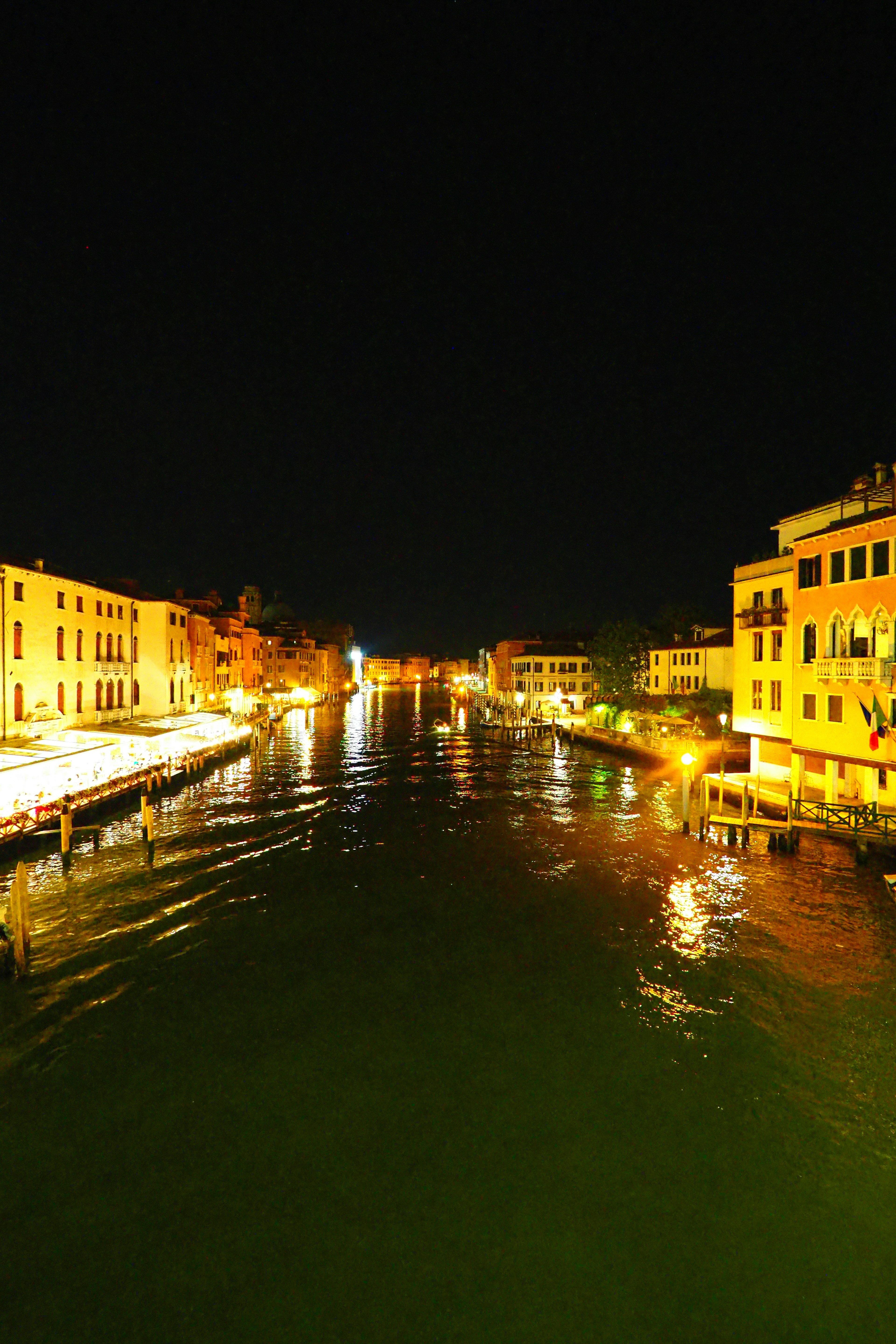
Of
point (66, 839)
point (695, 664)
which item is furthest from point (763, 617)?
point (66, 839)

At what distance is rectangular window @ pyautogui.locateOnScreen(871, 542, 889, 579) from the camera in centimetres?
2330

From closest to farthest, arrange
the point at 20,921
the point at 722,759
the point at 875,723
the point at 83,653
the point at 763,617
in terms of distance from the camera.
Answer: the point at 20,921, the point at 875,723, the point at 763,617, the point at 722,759, the point at 83,653

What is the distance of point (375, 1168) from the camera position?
31.7 feet

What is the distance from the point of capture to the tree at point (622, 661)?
196 feet

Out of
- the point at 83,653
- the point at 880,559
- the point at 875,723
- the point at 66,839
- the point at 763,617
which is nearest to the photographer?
the point at 66,839

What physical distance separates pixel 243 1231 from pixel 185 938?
9.83 m

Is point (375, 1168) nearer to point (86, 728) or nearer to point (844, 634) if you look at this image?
point (844, 634)

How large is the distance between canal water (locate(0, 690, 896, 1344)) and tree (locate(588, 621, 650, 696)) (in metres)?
38.0

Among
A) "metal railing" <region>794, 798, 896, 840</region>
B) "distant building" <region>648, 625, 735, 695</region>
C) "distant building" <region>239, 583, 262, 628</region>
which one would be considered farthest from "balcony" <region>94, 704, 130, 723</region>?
"distant building" <region>239, 583, 262, 628</region>

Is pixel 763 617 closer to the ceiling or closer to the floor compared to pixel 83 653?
closer to the ceiling

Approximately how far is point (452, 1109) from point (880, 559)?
22.1 m

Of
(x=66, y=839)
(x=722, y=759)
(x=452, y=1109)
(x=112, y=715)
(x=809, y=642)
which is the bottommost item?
(x=452, y=1109)

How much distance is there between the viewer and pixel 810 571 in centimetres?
2741

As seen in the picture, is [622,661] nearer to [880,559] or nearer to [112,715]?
[880,559]
